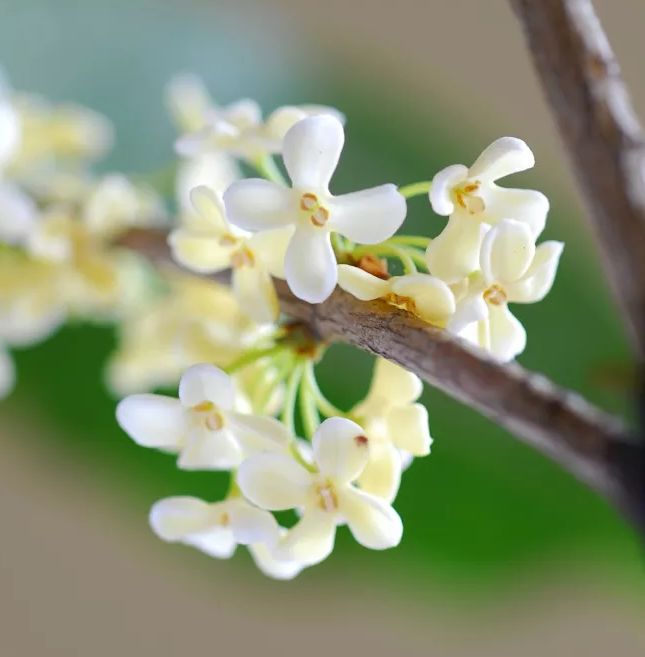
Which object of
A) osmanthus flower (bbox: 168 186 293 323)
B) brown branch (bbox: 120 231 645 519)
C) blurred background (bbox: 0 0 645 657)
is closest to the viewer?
brown branch (bbox: 120 231 645 519)

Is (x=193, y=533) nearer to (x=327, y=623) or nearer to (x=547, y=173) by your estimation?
(x=547, y=173)

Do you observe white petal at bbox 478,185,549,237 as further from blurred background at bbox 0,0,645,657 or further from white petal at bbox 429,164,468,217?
blurred background at bbox 0,0,645,657

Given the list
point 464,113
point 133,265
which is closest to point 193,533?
point 133,265

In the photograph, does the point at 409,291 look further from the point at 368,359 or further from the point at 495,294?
the point at 368,359

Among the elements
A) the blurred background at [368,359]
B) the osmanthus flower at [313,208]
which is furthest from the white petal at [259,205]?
the blurred background at [368,359]

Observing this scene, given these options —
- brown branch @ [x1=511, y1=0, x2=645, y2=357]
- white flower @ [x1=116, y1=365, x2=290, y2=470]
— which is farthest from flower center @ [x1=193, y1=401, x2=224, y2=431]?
brown branch @ [x1=511, y1=0, x2=645, y2=357]
